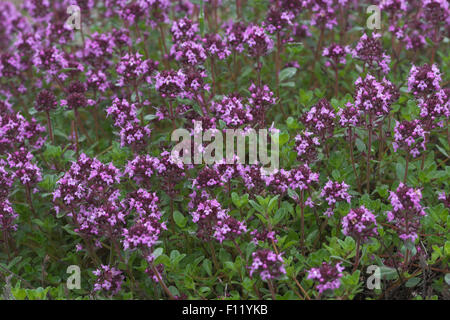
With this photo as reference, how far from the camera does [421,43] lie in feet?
15.7

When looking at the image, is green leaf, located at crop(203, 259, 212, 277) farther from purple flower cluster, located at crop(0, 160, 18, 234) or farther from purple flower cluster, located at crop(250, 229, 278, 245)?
purple flower cluster, located at crop(0, 160, 18, 234)

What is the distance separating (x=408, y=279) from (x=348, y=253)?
0.42 meters

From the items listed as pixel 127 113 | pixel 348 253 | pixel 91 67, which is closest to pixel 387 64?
pixel 348 253

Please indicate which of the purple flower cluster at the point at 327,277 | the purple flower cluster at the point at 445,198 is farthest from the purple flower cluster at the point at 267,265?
the purple flower cluster at the point at 445,198

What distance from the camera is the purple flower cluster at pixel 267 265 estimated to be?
2.67 m

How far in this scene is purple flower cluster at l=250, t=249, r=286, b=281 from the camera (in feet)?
8.77

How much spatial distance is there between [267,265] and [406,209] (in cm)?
85

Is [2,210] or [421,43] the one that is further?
[421,43]

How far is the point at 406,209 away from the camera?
2.81 metres

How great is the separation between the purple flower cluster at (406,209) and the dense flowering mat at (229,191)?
0.04 feet

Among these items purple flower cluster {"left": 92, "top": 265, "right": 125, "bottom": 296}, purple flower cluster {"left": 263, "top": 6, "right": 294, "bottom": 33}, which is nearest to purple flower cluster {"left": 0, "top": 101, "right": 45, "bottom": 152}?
purple flower cluster {"left": 92, "top": 265, "right": 125, "bottom": 296}

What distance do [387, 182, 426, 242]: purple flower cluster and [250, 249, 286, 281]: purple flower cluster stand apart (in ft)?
2.36

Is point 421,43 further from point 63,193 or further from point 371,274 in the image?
point 63,193

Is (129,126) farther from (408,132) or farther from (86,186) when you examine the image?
(408,132)
